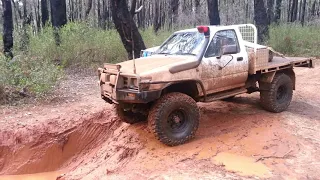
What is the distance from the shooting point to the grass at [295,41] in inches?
645

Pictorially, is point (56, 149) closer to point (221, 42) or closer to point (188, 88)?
point (188, 88)

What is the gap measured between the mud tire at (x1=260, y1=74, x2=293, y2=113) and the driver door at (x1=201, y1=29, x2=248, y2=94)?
0.72 m

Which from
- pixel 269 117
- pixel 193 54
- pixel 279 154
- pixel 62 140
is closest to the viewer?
pixel 279 154

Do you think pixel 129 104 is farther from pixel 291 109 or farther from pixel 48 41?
pixel 48 41

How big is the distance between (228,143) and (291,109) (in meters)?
2.65

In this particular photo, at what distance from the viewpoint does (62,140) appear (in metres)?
8.26

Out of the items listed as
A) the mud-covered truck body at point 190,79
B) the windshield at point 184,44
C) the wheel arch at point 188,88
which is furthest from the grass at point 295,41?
the wheel arch at point 188,88

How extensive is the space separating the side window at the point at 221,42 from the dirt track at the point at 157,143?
147cm

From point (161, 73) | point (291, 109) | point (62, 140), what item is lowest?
point (62, 140)

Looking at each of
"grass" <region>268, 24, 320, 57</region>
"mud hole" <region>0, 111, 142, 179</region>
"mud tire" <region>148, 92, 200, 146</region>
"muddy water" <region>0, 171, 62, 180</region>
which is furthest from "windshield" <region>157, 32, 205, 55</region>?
"grass" <region>268, 24, 320, 57</region>

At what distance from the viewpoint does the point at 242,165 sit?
588cm

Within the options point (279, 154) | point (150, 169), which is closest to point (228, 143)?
point (279, 154)

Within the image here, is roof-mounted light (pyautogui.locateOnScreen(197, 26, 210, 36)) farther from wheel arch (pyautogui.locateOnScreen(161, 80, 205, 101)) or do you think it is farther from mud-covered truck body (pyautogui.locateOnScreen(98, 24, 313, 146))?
wheel arch (pyautogui.locateOnScreen(161, 80, 205, 101))

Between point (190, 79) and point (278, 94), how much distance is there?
8.99 feet
